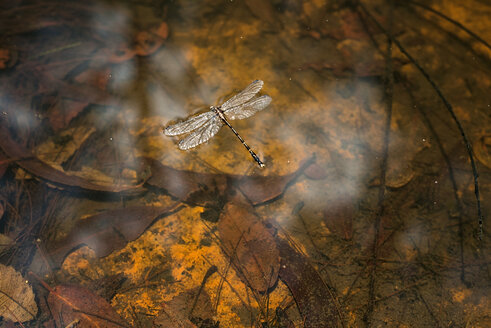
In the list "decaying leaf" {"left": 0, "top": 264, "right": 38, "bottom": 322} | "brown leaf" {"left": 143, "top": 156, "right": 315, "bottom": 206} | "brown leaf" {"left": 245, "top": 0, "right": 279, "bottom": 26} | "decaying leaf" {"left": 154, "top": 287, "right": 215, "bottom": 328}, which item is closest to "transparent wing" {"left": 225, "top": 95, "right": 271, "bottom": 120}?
"brown leaf" {"left": 143, "top": 156, "right": 315, "bottom": 206}

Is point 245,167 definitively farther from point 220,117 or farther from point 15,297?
point 15,297

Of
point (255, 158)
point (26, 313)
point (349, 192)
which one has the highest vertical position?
point (255, 158)

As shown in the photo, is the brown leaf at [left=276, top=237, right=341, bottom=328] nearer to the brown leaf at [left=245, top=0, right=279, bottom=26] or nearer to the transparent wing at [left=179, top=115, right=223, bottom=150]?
the transparent wing at [left=179, top=115, right=223, bottom=150]

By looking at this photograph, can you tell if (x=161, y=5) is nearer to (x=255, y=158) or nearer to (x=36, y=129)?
(x=36, y=129)

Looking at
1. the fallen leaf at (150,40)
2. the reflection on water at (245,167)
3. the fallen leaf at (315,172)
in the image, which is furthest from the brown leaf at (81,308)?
the fallen leaf at (150,40)

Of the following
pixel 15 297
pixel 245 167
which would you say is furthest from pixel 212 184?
pixel 15 297

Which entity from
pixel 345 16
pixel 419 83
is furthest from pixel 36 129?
pixel 419 83

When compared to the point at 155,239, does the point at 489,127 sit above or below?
above
